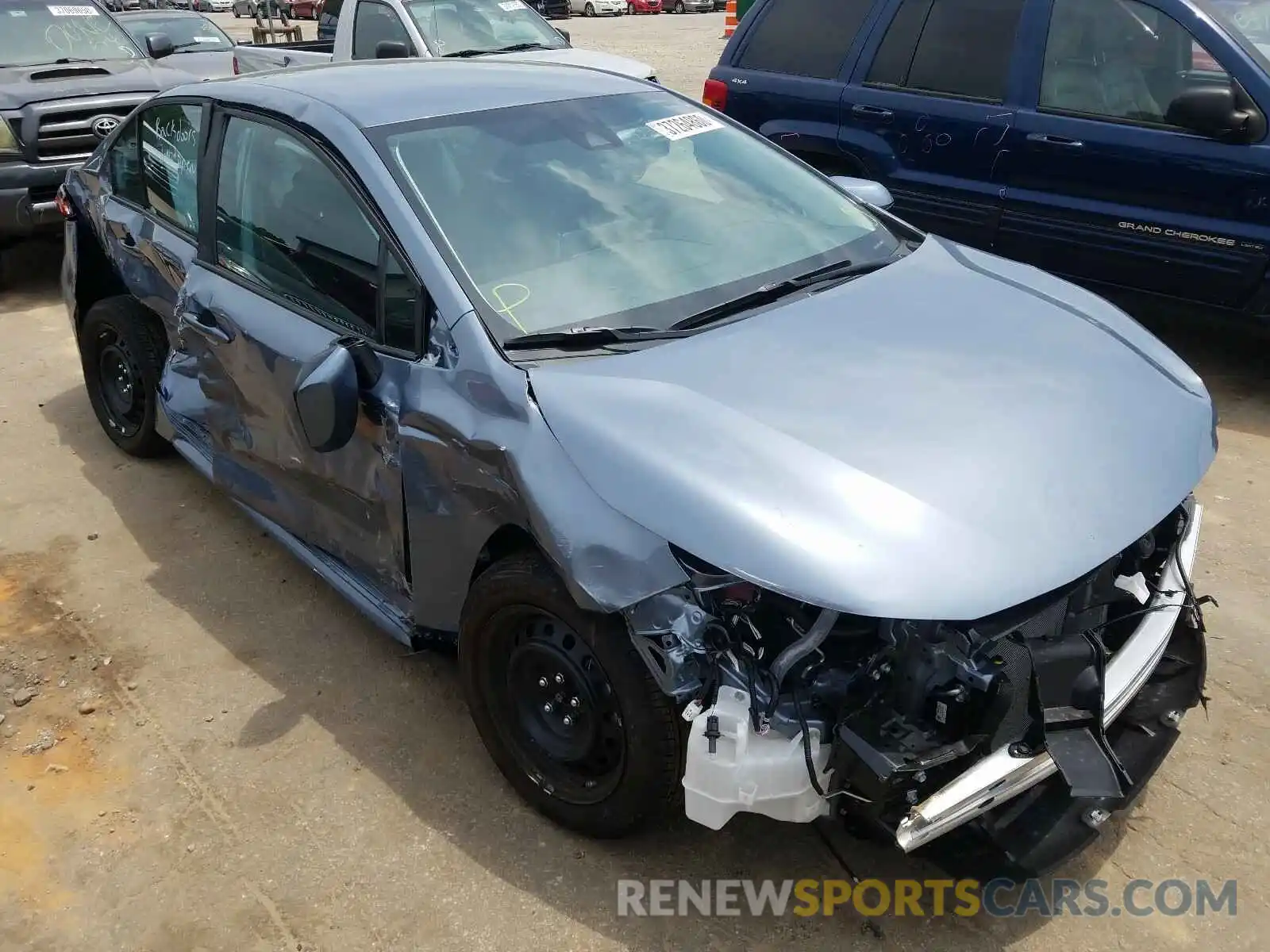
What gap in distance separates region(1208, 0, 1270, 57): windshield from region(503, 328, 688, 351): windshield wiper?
3.94 m

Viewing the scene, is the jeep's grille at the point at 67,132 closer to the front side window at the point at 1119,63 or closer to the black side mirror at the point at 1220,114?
the front side window at the point at 1119,63

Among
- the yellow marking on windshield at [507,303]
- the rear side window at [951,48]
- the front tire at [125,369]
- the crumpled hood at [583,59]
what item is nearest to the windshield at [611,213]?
the yellow marking on windshield at [507,303]

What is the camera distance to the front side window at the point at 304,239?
2848 mm

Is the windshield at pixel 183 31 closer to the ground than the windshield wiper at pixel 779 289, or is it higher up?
closer to the ground

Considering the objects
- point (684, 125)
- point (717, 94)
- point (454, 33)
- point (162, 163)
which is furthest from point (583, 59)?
point (684, 125)

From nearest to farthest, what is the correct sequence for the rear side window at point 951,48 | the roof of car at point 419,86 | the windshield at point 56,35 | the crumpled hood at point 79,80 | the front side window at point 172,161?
the roof of car at point 419,86 < the front side window at point 172,161 < the rear side window at point 951,48 < the crumpled hood at point 79,80 < the windshield at point 56,35

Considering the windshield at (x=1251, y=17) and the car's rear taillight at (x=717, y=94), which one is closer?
the windshield at (x=1251, y=17)

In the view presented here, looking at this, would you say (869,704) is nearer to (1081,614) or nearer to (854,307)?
(1081,614)

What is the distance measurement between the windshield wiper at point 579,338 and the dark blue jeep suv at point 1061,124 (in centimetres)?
336

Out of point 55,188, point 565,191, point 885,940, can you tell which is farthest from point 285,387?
point 55,188

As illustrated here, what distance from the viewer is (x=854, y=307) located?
9.48 feet

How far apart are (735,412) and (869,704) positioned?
71 cm

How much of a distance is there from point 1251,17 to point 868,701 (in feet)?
16.3

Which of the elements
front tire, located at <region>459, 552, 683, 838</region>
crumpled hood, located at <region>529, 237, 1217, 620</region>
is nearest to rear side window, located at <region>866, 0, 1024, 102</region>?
crumpled hood, located at <region>529, 237, 1217, 620</region>
